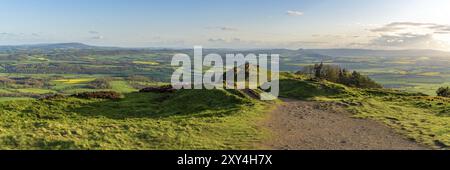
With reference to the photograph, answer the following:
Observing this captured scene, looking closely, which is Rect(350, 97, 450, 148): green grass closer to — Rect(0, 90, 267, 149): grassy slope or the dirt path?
the dirt path

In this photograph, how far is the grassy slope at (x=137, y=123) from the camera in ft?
58.3

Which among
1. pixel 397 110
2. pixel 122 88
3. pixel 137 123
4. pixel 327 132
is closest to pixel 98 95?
pixel 137 123

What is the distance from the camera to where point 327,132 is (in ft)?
72.2

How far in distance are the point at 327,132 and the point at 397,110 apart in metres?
12.2

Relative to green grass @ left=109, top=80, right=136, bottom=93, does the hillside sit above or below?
above

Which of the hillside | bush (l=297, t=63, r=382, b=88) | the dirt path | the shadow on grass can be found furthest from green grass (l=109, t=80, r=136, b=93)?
the dirt path

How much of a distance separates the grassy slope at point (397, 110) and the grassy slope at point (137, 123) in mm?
8175

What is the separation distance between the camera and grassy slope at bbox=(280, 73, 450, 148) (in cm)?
2161

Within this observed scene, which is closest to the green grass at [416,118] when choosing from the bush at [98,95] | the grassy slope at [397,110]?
the grassy slope at [397,110]

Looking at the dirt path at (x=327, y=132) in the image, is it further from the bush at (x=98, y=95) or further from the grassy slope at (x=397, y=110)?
the bush at (x=98, y=95)

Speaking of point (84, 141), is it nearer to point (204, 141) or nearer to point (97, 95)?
point (204, 141)

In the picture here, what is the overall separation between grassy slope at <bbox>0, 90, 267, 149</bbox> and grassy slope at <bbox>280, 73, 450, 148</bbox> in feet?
→ 26.8
